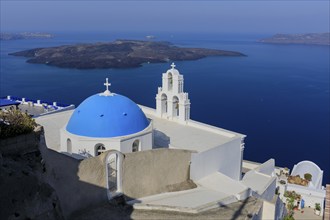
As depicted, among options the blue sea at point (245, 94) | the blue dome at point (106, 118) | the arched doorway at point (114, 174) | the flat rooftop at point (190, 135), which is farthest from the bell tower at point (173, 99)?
the blue sea at point (245, 94)

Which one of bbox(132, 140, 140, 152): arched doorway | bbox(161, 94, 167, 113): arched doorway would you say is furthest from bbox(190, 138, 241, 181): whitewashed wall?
bbox(161, 94, 167, 113): arched doorway

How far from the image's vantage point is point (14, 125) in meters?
8.99

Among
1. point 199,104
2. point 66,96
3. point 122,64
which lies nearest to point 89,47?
point 122,64

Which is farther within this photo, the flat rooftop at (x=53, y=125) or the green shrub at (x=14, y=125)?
the flat rooftop at (x=53, y=125)

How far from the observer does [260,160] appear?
1388 inches

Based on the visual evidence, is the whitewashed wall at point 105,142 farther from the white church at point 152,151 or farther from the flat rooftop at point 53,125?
the flat rooftop at point 53,125

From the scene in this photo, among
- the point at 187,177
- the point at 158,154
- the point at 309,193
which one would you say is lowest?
the point at 309,193

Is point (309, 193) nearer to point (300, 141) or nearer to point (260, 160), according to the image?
point (260, 160)

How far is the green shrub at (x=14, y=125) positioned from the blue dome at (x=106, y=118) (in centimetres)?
410

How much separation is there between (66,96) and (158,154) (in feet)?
169

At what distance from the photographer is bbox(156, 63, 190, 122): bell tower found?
18.8 m

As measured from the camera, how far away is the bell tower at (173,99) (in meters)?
18.8

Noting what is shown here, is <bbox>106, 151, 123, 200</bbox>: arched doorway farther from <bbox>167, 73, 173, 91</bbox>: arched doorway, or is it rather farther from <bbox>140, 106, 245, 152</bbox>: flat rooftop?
<bbox>167, 73, 173, 91</bbox>: arched doorway

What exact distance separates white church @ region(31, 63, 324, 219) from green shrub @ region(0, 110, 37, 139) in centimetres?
198
